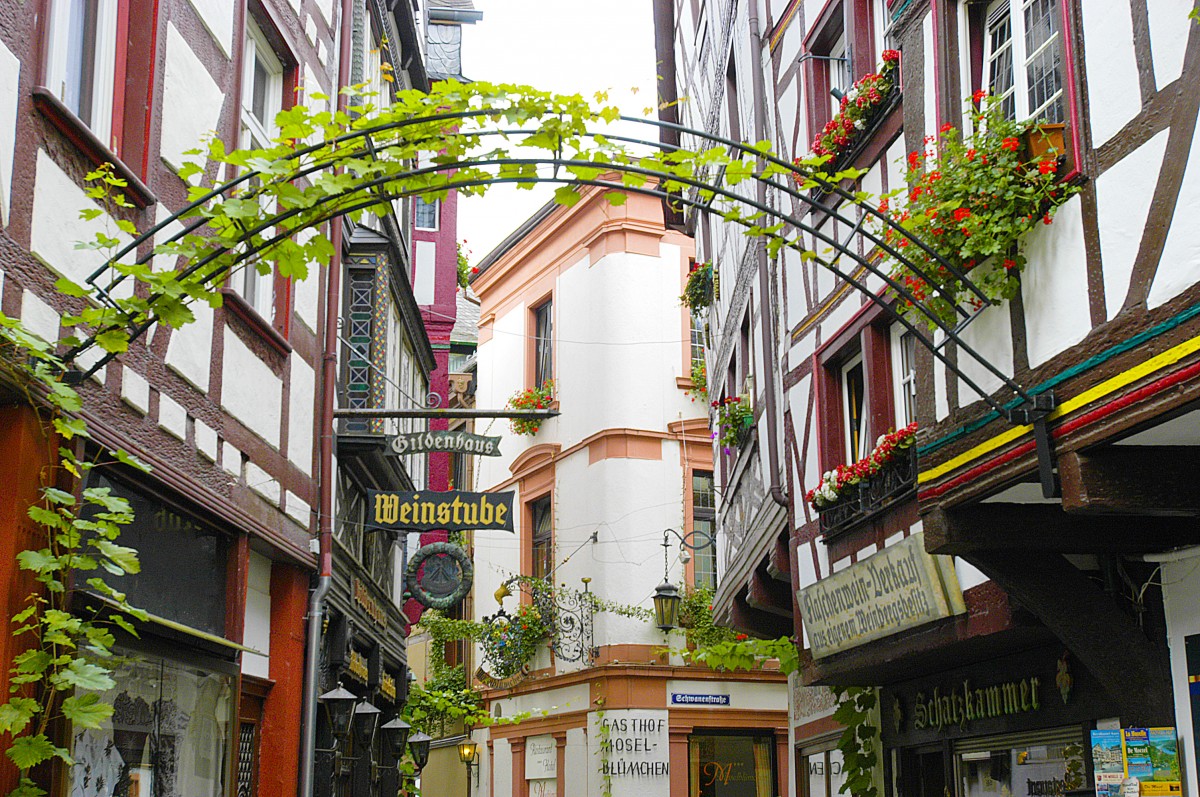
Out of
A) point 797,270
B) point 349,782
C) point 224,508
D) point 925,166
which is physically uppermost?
point 797,270

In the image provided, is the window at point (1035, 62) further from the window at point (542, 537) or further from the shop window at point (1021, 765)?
the window at point (542, 537)

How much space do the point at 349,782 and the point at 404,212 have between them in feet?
25.4

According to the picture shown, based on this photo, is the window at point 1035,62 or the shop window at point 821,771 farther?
the shop window at point 821,771

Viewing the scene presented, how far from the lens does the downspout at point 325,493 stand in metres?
9.66

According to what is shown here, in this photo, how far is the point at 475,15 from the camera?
25.1 m

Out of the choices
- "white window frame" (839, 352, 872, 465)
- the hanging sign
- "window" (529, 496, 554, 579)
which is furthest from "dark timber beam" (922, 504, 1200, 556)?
"window" (529, 496, 554, 579)

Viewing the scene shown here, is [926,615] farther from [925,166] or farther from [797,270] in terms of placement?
[797,270]

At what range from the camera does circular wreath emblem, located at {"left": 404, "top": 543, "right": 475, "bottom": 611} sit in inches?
562

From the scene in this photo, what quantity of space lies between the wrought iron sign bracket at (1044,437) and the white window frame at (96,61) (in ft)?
13.8

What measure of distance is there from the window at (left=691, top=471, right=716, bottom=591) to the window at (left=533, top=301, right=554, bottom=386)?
3.58 metres

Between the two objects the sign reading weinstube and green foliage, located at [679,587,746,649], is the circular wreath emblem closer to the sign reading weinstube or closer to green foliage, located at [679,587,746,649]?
the sign reading weinstube

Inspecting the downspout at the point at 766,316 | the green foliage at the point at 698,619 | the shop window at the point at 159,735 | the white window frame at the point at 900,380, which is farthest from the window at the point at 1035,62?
the green foliage at the point at 698,619

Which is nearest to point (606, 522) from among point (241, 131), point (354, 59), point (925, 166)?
point (354, 59)

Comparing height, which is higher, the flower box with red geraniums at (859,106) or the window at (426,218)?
the window at (426,218)
